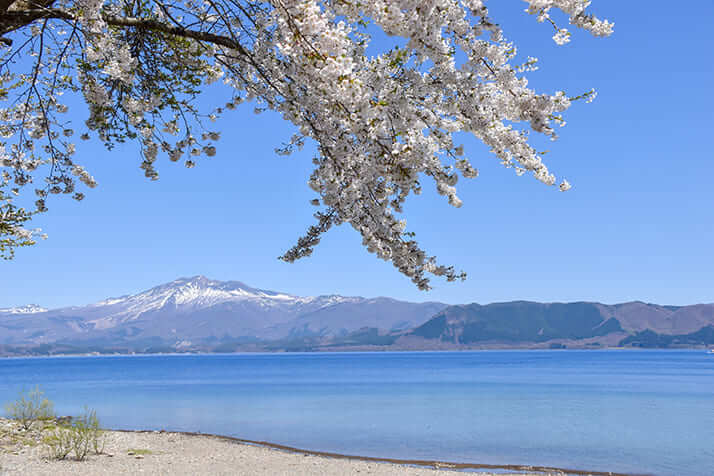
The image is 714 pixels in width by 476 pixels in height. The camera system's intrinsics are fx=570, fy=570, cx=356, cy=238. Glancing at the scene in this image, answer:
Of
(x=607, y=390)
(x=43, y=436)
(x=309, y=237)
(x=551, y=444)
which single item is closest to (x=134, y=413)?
(x=43, y=436)

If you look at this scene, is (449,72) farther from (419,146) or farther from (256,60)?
(256,60)

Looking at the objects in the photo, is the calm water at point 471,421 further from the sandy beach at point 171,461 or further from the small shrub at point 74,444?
the small shrub at point 74,444

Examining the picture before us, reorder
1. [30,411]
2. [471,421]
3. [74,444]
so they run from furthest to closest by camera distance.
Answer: [471,421] < [30,411] < [74,444]

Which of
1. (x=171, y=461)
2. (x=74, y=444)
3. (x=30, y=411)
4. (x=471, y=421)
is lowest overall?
(x=471, y=421)

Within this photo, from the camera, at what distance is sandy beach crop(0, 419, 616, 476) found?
13.8 metres

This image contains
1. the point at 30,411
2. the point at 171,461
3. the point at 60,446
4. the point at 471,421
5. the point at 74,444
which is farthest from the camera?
the point at 471,421

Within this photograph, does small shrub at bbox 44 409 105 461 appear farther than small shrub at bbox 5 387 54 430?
No

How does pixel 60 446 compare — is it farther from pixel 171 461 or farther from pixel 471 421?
pixel 471 421

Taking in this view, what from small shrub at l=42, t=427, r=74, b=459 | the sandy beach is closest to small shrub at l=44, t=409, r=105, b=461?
small shrub at l=42, t=427, r=74, b=459

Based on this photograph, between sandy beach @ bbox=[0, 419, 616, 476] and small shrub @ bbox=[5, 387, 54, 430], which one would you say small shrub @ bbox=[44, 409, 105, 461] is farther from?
small shrub @ bbox=[5, 387, 54, 430]

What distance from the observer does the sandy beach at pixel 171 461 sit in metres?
13.8

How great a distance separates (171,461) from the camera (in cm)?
1658

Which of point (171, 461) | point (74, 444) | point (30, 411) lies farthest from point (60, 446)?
point (30, 411)

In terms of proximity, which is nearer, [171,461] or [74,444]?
[74,444]
